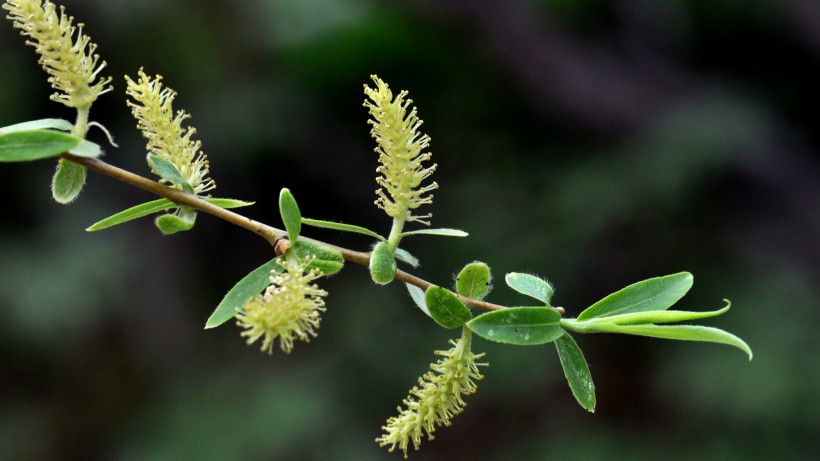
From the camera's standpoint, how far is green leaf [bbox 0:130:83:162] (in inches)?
28.9

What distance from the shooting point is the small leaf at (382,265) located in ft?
2.79

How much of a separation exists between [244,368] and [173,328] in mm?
409

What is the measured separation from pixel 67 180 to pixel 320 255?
259 millimetres

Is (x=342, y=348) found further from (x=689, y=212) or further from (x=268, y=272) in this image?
(x=268, y=272)

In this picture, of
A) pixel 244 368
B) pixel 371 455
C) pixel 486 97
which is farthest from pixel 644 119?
pixel 244 368

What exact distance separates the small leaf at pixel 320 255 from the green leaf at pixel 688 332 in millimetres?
259

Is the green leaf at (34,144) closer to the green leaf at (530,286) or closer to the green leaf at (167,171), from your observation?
the green leaf at (167,171)

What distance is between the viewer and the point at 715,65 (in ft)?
15.0

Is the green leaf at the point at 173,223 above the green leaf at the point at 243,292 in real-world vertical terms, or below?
above

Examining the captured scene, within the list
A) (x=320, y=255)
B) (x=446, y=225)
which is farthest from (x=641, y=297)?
(x=446, y=225)

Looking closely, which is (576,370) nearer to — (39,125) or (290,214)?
(290,214)

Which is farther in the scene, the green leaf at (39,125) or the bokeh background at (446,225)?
the bokeh background at (446,225)

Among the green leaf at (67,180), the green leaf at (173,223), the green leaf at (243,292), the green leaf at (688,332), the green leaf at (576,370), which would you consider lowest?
the green leaf at (576,370)

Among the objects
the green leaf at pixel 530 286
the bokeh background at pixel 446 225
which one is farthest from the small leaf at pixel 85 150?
the bokeh background at pixel 446 225
